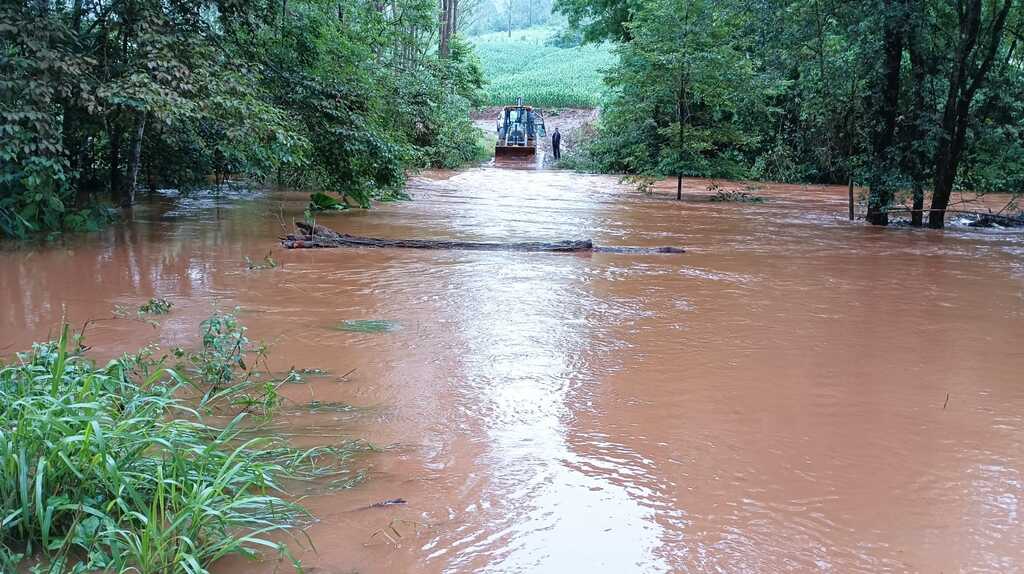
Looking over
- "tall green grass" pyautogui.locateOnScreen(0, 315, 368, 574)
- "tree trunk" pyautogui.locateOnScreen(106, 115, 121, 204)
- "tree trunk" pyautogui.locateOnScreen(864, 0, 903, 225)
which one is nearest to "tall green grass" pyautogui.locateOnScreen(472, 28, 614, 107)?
"tree trunk" pyautogui.locateOnScreen(864, 0, 903, 225)

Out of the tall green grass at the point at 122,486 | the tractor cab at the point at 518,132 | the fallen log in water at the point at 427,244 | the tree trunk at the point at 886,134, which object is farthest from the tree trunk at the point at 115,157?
the tractor cab at the point at 518,132

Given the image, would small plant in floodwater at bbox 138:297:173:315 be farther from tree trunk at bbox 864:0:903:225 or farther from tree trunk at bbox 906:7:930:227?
tree trunk at bbox 906:7:930:227

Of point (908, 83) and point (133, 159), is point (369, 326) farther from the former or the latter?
point (908, 83)

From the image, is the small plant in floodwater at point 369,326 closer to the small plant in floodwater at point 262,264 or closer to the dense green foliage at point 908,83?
the small plant in floodwater at point 262,264

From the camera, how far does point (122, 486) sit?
3.41m

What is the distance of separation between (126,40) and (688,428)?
964cm

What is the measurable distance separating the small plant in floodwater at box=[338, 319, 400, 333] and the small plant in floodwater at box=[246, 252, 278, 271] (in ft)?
10.1

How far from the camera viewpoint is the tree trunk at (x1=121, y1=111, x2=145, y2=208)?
12.9 m

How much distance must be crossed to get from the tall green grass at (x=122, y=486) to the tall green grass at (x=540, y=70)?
4001 cm

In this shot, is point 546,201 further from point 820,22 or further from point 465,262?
point 465,262

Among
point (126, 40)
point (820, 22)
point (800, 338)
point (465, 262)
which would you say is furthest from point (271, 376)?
point (820, 22)

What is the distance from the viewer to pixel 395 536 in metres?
3.77

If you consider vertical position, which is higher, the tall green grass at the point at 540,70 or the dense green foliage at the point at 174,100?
the tall green grass at the point at 540,70

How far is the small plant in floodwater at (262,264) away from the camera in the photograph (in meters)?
10.3
